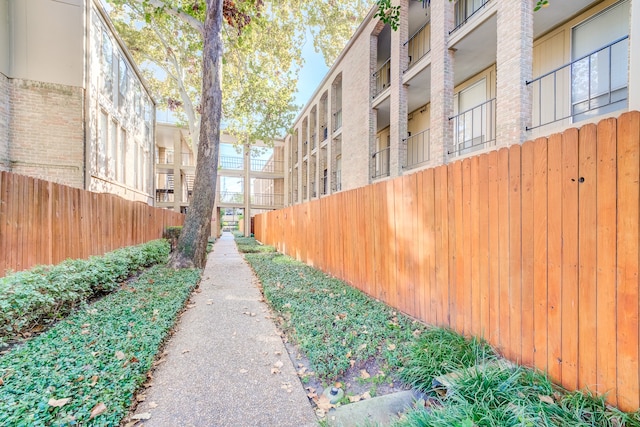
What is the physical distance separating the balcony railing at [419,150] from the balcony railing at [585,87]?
3867 mm

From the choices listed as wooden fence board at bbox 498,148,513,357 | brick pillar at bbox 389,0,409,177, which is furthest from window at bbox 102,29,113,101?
wooden fence board at bbox 498,148,513,357

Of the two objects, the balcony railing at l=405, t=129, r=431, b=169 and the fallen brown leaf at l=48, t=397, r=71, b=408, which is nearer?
the fallen brown leaf at l=48, t=397, r=71, b=408

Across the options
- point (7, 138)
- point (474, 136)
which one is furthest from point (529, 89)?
point (7, 138)

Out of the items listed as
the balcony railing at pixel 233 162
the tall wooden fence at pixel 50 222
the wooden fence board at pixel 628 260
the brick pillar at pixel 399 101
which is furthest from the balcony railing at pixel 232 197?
the wooden fence board at pixel 628 260

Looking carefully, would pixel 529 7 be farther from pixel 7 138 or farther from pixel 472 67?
pixel 7 138

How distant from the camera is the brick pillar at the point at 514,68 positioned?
6.15 m

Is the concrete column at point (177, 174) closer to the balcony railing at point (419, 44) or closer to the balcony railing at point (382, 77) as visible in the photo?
the balcony railing at point (382, 77)

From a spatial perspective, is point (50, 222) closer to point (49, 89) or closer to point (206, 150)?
point (206, 150)

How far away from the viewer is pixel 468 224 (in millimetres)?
3049

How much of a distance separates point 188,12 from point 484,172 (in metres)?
11.1

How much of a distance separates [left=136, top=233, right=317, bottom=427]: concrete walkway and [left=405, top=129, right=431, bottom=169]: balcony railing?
875 centimetres

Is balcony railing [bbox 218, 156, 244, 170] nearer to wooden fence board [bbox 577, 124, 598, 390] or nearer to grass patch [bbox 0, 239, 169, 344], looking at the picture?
grass patch [bbox 0, 239, 169, 344]

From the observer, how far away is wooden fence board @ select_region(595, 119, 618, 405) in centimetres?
189

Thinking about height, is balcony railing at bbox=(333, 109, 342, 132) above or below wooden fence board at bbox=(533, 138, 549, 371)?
above
